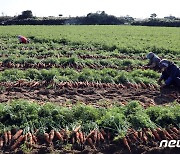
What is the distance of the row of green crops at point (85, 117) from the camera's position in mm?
6762

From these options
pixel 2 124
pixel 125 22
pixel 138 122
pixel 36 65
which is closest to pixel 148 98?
pixel 138 122

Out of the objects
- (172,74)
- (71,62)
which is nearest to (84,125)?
(172,74)

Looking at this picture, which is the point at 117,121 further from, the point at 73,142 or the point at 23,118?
the point at 23,118

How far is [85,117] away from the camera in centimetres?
709

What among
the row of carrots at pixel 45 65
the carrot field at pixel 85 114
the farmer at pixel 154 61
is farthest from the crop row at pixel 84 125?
the row of carrots at pixel 45 65

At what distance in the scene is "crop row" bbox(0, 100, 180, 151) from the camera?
6.30 m

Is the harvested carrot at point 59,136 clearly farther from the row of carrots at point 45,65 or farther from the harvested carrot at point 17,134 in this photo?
the row of carrots at point 45,65

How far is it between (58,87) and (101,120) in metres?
3.72

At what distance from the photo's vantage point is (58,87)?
10305 millimetres

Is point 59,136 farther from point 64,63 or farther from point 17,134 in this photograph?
point 64,63

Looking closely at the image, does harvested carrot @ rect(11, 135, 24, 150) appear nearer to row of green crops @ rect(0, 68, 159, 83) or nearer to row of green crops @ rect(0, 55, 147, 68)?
row of green crops @ rect(0, 68, 159, 83)

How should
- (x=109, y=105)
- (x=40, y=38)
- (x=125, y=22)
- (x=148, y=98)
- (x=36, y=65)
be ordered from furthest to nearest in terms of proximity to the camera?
(x=125, y=22) < (x=40, y=38) < (x=36, y=65) < (x=148, y=98) < (x=109, y=105)

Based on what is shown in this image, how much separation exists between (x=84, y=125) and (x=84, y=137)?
454 millimetres

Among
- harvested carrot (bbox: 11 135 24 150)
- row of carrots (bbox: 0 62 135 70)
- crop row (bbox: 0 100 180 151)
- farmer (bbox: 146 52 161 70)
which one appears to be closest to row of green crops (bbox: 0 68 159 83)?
farmer (bbox: 146 52 161 70)
